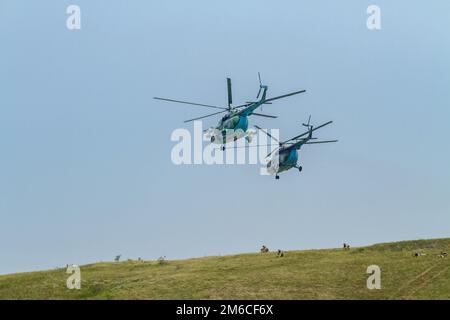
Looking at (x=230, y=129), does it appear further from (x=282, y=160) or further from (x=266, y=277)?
(x=266, y=277)

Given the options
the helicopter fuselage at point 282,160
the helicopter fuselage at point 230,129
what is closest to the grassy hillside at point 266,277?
the helicopter fuselage at point 282,160

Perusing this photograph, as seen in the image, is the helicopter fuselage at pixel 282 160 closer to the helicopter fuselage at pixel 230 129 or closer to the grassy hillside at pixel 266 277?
the helicopter fuselage at pixel 230 129

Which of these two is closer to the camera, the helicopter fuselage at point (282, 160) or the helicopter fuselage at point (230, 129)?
the helicopter fuselage at point (230, 129)

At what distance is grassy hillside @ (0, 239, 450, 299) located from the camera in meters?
54.0

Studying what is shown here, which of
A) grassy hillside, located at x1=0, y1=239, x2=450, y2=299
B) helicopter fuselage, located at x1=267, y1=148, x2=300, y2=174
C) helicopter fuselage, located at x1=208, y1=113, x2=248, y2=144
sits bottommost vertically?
grassy hillside, located at x1=0, y1=239, x2=450, y2=299

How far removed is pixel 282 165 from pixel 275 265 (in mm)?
13477

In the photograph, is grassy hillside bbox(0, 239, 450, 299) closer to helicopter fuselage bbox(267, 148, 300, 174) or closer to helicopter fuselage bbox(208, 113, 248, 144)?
helicopter fuselage bbox(267, 148, 300, 174)

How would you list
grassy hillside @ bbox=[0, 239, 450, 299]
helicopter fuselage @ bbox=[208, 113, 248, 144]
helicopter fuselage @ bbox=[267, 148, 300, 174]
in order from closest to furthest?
grassy hillside @ bbox=[0, 239, 450, 299] → helicopter fuselage @ bbox=[208, 113, 248, 144] → helicopter fuselage @ bbox=[267, 148, 300, 174]

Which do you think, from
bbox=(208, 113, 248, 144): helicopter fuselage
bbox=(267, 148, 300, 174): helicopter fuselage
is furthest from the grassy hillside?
bbox=(208, 113, 248, 144): helicopter fuselage

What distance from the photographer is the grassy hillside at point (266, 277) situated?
5403 cm

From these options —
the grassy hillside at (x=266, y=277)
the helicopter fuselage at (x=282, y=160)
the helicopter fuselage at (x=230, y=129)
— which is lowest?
the grassy hillside at (x=266, y=277)
